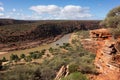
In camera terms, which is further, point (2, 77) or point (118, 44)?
point (2, 77)

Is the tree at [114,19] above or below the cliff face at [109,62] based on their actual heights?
above

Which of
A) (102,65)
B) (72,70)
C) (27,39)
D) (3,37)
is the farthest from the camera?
(27,39)

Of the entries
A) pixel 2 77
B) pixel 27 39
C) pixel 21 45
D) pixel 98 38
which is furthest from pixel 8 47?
pixel 98 38

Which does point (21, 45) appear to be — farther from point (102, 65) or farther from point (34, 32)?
point (102, 65)

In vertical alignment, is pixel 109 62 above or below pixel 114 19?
below

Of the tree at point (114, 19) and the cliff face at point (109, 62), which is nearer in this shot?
the cliff face at point (109, 62)

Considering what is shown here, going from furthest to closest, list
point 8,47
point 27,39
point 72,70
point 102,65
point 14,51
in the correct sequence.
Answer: point 27,39
point 8,47
point 14,51
point 72,70
point 102,65

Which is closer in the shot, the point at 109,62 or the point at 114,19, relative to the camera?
the point at 109,62

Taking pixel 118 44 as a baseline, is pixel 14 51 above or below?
below

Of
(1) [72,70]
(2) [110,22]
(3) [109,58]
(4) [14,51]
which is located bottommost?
(4) [14,51]

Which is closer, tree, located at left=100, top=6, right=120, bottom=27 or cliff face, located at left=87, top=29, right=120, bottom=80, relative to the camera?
cliff face, located at left=87, top=29, right=120, bottom=80

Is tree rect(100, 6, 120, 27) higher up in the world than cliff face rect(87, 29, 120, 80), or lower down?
higher up
